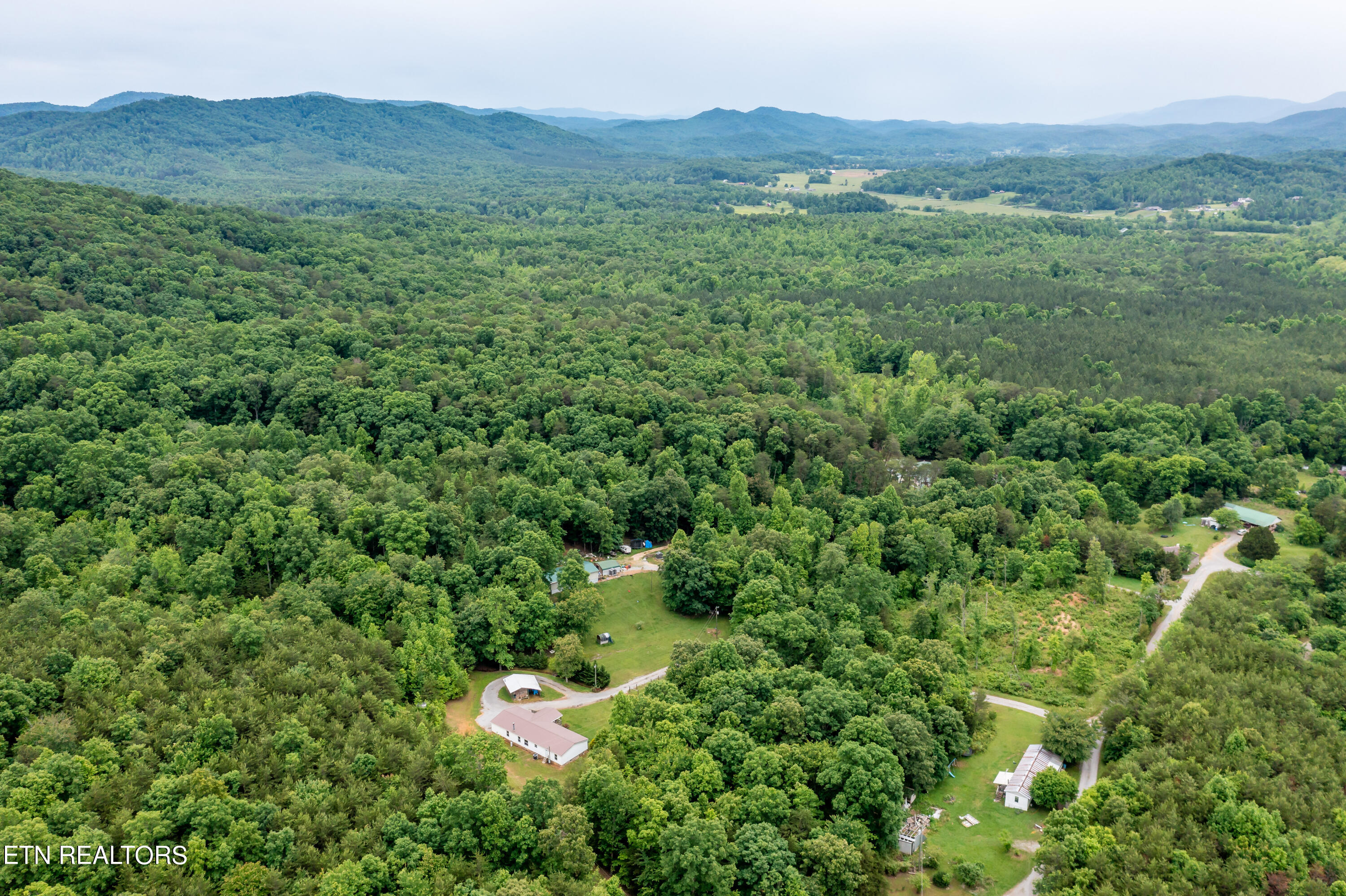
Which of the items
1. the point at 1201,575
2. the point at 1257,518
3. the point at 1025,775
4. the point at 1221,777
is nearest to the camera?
the point at 1221,777

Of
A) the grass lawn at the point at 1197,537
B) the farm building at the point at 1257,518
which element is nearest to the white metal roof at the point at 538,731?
the grass lawn at the point at 1197,537

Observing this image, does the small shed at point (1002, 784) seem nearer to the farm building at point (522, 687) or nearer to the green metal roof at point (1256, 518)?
the farm building at point (522, 687)

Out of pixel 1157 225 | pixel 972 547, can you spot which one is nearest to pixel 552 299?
pixel 972 547

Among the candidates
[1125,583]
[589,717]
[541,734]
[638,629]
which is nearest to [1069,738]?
[1125,583]

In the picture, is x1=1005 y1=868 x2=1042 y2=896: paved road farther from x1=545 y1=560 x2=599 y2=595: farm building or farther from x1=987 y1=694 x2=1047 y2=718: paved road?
x1=545 y1=560 x2=599 y2=595: farm building

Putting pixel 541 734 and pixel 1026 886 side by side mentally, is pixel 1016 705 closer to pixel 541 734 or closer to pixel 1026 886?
pixel 1026 886

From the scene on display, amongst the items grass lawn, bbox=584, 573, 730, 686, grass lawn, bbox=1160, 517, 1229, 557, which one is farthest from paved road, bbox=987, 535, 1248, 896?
A: grass lawn, bbox=584, 573, 730, 686
